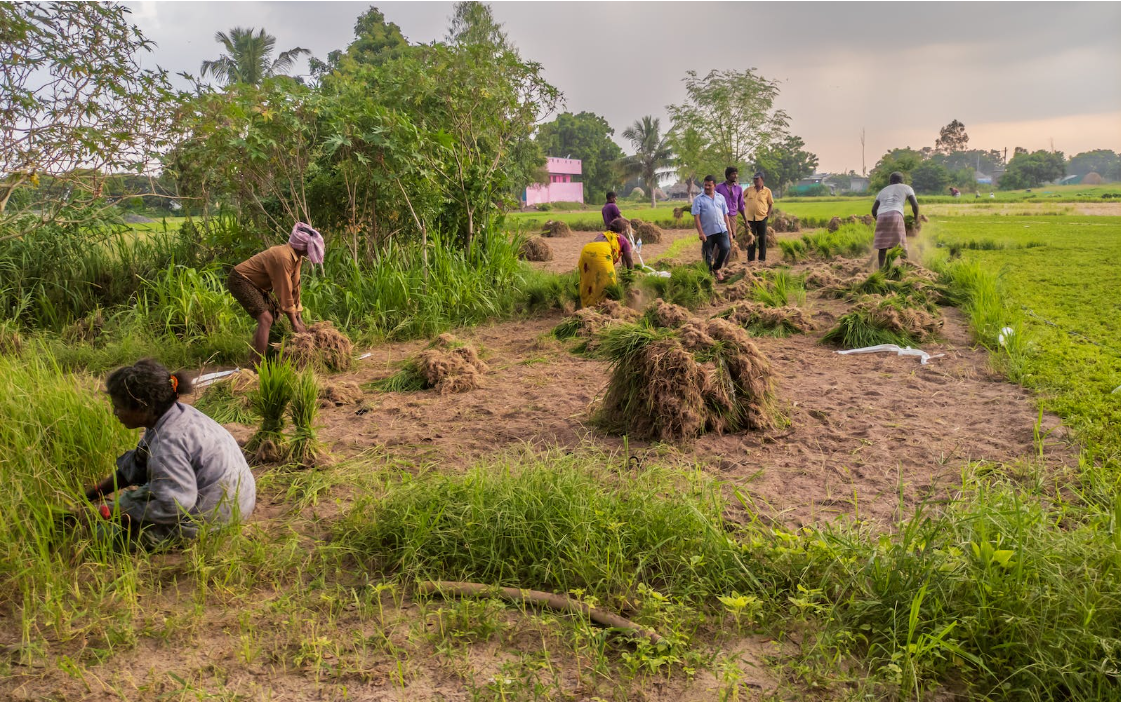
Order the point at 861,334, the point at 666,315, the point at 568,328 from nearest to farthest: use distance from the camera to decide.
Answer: the point at 861,334
the point at 666,315
the point at 568,328

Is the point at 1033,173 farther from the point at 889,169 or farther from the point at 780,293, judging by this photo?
the point at 780,293

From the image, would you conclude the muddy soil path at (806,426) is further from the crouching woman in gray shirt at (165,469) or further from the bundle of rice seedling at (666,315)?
the crouching woman in gray shirt at (165,469)

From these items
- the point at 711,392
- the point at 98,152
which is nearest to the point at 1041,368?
the point at 711,392

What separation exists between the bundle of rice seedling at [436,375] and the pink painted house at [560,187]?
163 ft

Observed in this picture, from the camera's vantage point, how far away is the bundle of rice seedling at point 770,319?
7738mm

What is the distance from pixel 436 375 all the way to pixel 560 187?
55.2 metres

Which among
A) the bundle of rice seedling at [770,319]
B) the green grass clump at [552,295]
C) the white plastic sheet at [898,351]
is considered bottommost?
the white plastic sheet at [898,351]

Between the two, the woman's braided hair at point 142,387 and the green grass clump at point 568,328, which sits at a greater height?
the woman's braided hair at point 142,387

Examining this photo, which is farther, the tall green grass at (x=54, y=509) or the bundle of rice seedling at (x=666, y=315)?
the bundle of rice seedling at (x=666, y=315)

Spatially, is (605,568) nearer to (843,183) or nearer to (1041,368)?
(1041,368)

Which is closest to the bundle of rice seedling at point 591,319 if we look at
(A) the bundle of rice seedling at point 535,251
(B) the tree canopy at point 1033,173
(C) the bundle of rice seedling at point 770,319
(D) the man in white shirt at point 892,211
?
(C) the bundle of rice seedling at point 770,319

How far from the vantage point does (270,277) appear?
20.3ft

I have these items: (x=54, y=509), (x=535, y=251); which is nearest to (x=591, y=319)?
(x=54, y=509)

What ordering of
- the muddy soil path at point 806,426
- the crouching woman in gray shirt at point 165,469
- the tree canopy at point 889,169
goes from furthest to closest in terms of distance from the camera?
the tree canopy at point 889,169 < the muddy soil path at point 806,426 < the crouching woman in gray shirt at point 165,469
